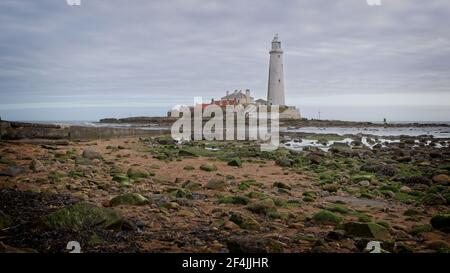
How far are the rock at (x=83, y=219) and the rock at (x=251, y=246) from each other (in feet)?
5.82

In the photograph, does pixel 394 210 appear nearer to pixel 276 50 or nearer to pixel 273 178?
pixel 273 178

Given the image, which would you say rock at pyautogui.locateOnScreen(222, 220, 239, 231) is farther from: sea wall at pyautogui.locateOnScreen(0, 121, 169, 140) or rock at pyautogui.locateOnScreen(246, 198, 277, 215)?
sea wall at pyautogui.locateOnScreen(0, 121, 169, 140)

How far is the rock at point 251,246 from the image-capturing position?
15.4 feet

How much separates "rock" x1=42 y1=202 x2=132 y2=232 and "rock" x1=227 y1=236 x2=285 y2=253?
177cm

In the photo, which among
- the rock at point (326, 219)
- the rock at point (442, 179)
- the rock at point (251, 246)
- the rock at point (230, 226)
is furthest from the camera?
the rock at point (442, 179)

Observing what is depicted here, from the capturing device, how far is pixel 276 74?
6506 cm

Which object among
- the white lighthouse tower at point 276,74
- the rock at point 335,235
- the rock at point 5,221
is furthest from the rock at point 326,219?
the white lighthouse tower at point 276,74

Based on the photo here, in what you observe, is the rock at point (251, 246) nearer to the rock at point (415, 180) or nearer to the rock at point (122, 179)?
the rock at point (122, 179)

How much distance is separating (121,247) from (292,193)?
607cm

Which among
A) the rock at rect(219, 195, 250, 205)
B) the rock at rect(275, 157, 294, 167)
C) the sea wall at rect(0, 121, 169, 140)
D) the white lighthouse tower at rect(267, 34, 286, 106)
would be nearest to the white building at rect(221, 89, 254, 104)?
the white lighthouse tower at rect(267, 34, 286, 106)

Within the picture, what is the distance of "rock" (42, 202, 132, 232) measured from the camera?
17.0 ft

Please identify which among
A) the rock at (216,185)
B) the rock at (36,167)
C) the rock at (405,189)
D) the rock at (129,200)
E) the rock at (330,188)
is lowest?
the rock at (405,189)

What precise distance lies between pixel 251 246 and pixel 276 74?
204ft
